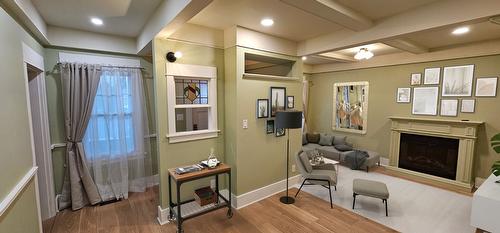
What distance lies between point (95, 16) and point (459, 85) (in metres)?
6.11

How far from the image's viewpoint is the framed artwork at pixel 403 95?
4668 mm

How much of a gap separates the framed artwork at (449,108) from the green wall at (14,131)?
6.26 m

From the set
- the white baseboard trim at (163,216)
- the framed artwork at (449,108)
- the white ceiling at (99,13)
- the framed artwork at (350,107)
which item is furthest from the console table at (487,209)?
the white ceiling at (99,13)

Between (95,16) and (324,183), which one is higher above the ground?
(95,16)

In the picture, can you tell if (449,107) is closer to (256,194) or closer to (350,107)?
(350,107)

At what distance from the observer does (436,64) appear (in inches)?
168

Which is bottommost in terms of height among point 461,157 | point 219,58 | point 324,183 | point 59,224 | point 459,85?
point 59,224

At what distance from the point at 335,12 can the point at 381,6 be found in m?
0.57

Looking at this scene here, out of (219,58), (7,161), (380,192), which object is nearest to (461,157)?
(380,192)

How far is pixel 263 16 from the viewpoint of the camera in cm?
256

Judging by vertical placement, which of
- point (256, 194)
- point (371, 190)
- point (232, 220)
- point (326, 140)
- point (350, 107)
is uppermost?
point (350, 107)

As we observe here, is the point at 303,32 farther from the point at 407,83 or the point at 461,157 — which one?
the point at 461,157

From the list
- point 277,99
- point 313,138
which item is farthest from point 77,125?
point 313,138

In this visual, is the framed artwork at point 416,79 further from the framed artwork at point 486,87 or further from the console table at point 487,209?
the console table at point 487,209
